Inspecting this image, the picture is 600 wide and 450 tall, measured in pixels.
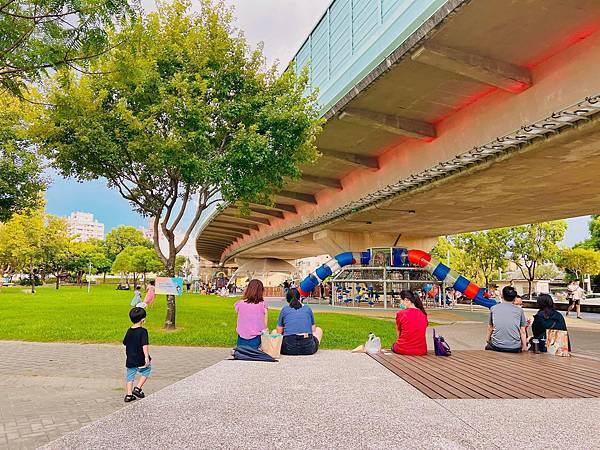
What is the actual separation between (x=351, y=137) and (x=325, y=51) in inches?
131

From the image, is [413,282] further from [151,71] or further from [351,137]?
[151,71]

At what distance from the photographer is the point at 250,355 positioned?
7.60 meters

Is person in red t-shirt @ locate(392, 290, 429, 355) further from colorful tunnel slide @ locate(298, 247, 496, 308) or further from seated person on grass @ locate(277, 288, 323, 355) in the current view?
colorful tunnel slide @ locate(298, 247, 496, 308)

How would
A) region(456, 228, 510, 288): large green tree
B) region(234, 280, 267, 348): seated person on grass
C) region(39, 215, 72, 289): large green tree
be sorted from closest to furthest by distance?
1. region(234, 280, 267, 348): seated person on grass
2. region(456, 228, 510, 288): large green tree
3. region(39, 215, 72, 289): large green tree

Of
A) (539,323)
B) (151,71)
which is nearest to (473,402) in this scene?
(539,323)

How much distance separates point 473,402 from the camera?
4957mm

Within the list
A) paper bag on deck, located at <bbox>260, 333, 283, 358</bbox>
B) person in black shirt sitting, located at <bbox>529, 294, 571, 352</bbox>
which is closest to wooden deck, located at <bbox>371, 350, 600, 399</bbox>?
person in black shirt sitting, located at <bbox>529, 294, 571, 352</bbox>

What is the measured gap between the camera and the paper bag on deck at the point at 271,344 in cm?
777

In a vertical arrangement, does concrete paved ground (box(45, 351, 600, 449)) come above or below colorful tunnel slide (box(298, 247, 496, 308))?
below

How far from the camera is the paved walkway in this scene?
16.8ft

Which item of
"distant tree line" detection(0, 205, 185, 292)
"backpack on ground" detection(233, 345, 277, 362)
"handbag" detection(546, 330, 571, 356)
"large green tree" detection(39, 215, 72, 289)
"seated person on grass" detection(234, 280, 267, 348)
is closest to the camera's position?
"backpack on ground" detection(233, 345, 277, 362)

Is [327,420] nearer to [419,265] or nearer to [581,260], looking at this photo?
[419,265]

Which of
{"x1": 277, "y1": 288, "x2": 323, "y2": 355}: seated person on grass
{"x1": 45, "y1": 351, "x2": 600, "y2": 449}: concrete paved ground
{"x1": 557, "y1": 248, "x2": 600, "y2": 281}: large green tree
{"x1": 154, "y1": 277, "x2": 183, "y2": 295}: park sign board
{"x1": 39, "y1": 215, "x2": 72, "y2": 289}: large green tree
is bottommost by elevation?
{"x1": 45, "y1": 351, "x2": 600, "y2": 449}: concrete paved ground

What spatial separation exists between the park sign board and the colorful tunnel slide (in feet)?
55.7
